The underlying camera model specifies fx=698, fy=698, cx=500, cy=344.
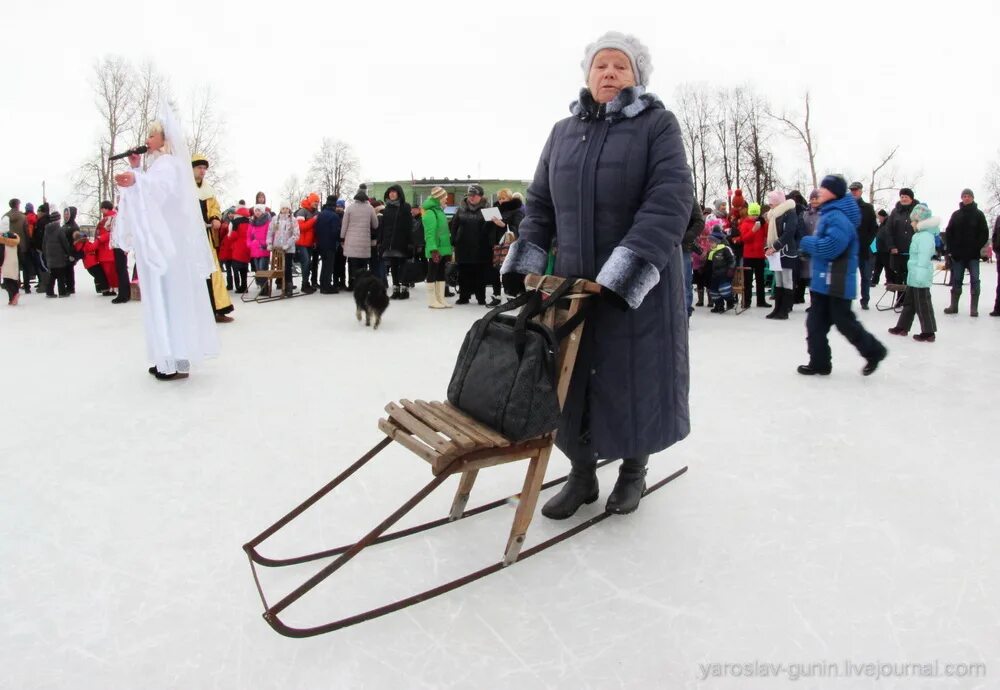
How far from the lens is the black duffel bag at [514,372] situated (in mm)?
2193

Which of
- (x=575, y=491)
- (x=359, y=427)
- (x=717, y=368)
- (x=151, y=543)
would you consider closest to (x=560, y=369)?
(x=575, y=491)

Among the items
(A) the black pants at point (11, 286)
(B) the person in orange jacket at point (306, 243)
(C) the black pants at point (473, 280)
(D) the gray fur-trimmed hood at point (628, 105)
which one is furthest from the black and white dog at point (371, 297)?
(A) the black pants at point (11, 286)

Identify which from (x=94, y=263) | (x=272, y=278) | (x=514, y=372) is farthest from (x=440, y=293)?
(x=514, y=372)

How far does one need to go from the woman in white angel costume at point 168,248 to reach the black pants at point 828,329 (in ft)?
15.8

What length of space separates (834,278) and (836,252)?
201mm

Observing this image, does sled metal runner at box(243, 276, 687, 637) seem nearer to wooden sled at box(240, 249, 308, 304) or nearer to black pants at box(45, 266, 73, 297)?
wooden sled at box(240, 249, 308, 304)

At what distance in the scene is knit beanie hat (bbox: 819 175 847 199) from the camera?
5535mm

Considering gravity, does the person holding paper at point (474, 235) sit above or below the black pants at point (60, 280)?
above

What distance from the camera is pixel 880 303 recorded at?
37.4 feet

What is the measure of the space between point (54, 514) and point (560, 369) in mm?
2256

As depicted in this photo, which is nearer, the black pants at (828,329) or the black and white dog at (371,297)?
the black pants at (828,329)

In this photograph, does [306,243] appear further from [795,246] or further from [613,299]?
[613,299]

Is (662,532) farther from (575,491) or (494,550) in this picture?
(494,550)

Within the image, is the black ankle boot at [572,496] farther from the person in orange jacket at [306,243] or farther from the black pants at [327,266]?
the person in orange jacket at [306,243]
